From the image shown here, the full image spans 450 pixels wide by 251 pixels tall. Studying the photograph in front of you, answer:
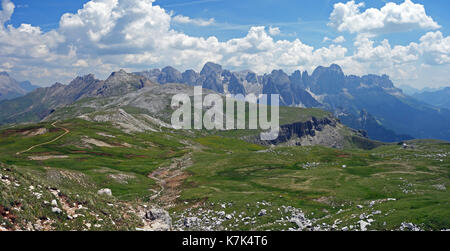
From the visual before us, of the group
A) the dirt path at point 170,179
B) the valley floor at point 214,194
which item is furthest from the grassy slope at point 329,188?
the dirt path at point 170,179

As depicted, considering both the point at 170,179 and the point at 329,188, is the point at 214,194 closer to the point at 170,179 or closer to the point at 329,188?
the point at 329,188

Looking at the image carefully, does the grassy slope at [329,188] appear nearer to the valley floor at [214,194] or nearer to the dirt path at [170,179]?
the valley floor at [214,194]

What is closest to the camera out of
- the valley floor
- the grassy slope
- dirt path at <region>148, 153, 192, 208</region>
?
the valley floor

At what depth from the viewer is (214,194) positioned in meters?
59.6

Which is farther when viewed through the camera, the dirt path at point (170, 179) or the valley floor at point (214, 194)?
the dirt path at point (170, 179)

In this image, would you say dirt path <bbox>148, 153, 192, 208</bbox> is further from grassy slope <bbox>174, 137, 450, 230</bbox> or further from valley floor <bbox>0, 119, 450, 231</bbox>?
grassy slope <bbox>174, 137, 450, 230</bbox>

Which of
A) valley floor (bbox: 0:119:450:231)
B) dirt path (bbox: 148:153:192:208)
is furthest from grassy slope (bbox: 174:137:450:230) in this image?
dirt path (bbox: 148:153:192:208)

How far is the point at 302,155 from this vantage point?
128875mm

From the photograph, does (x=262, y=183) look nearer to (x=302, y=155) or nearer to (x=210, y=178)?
(x=210, y=178)

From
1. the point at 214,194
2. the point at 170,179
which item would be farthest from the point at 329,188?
the point at 170,179

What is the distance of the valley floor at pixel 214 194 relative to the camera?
27.9 metres

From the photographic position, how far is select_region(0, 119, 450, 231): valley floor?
27938 millimetres
